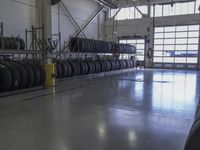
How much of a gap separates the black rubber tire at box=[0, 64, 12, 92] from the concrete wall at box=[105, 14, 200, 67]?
44.6 ft

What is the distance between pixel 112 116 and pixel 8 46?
6969 millimetres

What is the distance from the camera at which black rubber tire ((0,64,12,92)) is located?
213 inches

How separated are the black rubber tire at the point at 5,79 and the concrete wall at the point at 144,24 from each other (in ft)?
44.6

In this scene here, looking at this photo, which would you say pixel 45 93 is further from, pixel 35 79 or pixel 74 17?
pixel 74 17

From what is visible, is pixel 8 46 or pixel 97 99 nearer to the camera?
pixel 97 99

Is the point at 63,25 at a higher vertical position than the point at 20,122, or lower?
higher

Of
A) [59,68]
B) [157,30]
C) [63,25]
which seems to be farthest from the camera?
[157,30]

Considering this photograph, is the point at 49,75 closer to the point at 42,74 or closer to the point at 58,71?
the point at 42,74

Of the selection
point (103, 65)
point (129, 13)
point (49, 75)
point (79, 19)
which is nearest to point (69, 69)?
point (49, 75)

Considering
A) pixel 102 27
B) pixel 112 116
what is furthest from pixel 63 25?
pixel 112 116

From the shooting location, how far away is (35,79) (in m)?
6.38

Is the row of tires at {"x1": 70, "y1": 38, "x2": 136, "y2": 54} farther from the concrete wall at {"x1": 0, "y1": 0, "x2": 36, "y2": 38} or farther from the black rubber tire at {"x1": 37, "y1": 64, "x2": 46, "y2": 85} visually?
the black rubber tire at {"x1": 37, "y1": 64, "x2": 46, "y2": 85}

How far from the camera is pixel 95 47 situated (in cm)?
1129

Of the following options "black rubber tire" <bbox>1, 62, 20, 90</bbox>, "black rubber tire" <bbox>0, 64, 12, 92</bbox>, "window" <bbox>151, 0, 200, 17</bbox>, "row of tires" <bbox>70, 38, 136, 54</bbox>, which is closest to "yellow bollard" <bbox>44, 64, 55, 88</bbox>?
"black rubber tire" <bbox>1, 62, 20, 90</bbox>
